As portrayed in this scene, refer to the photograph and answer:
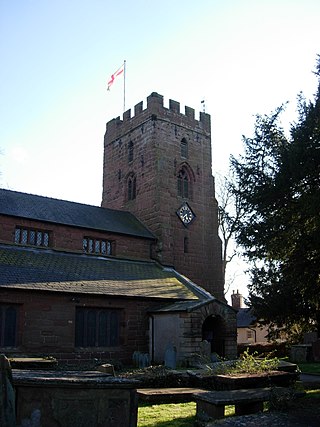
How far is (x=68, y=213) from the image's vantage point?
2589cm

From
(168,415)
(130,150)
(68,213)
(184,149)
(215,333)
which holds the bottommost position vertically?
(168,415)

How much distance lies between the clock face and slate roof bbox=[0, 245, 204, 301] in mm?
4601

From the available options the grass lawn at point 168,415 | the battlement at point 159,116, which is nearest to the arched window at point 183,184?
the battlement at point 159,116

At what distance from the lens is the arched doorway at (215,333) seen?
22.5 meters

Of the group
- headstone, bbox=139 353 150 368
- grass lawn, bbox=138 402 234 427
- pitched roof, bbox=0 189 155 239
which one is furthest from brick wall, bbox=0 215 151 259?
grass lawn, bbox=138 402 234 427

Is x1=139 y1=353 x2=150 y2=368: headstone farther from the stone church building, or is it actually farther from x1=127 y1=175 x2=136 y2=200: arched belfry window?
x1=127 y1=175 x2=136 y2=200: arched belfry window

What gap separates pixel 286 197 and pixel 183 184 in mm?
15145

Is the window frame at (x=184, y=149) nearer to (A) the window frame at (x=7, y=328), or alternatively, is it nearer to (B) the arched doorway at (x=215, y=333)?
(B) the arched doorway at (x=215, y=333)

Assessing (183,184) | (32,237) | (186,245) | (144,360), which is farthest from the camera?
(183,184)

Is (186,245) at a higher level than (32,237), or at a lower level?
higher

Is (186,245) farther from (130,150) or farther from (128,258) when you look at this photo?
(130,150)

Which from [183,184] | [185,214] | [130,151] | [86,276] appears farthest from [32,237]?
[183,184]

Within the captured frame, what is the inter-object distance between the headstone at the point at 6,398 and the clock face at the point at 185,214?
79.8ft

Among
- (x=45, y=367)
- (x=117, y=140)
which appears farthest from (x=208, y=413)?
(x=117, y=140)
